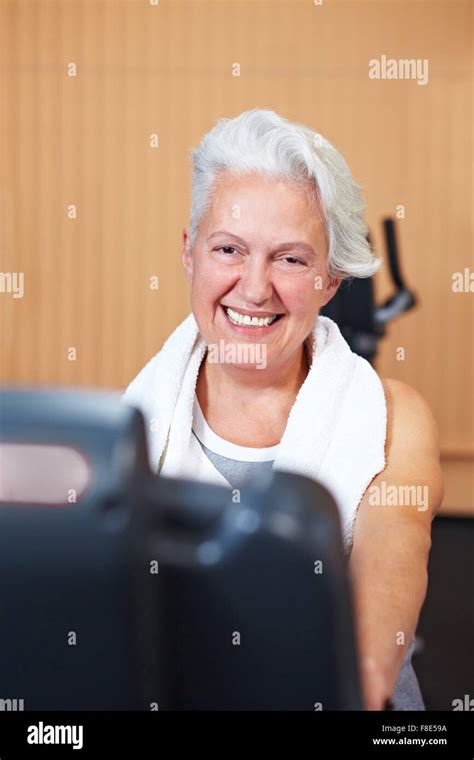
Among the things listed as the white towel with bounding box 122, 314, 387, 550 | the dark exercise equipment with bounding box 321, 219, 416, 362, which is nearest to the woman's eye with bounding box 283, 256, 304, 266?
the white towel with bounding box 122, 314, 387, 550

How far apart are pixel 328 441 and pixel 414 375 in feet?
5.99

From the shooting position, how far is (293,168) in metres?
0.85

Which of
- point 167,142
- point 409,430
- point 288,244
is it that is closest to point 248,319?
point 288,244

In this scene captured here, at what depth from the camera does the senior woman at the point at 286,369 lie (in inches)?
33.2

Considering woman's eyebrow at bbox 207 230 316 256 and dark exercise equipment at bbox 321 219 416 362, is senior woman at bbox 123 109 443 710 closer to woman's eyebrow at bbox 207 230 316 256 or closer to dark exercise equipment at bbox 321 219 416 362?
woman's eyebrow at bbox 207 230 316 256

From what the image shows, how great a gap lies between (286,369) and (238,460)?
0.39 feet

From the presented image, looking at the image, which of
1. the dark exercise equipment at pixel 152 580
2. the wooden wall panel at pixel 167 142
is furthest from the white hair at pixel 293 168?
the dark exercise equipment at pixel 152 580

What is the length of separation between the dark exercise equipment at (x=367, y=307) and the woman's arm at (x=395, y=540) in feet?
1.00

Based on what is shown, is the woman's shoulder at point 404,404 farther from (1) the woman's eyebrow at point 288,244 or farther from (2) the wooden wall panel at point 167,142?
(2) the wooden wall panel at point 167,142

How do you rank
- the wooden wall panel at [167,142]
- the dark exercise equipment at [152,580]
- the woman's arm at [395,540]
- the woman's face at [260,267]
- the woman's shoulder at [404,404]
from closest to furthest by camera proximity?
the dark exercise equipment at [152,580]
the woman's arm at [395,540]
the woman's face at [260,267]
the woman's shoulder at [404,404]
the wooden wall panel at [167,142]

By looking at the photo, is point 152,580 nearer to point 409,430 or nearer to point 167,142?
point 409,430

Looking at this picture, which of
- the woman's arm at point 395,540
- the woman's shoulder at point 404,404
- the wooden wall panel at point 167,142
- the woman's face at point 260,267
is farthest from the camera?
the wooden wall panel at point 167,142

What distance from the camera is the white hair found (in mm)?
856
